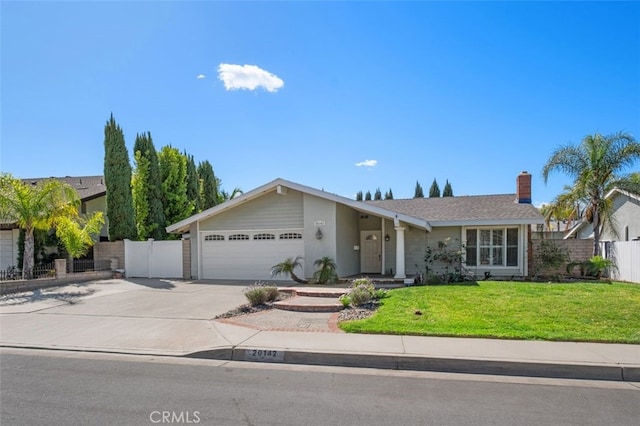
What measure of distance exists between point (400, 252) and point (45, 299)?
1190 cm

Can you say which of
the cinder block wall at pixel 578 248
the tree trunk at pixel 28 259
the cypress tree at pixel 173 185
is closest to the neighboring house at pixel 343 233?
the cinder block wall at pixel 578 248

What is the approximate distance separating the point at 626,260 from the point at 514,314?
941cm

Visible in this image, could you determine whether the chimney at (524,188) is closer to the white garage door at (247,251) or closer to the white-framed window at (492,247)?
the white-framed window at (492,247)

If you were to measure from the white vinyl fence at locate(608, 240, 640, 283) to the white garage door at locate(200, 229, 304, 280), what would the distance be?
39.8 ft

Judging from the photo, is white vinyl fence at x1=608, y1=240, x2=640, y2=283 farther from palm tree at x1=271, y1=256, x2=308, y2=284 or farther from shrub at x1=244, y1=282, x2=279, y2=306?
shrub at x1=244, y1=282, x2=279, y2=306

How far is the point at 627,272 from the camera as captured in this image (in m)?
14.3

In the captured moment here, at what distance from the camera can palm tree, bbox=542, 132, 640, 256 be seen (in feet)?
51.6

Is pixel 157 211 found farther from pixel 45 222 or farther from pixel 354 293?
pixel 354 293

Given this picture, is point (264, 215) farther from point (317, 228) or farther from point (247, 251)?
point (317, 228)

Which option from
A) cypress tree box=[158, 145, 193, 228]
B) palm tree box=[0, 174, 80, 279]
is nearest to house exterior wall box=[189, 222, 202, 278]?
palm tree box=[0, 174, 80, 279]

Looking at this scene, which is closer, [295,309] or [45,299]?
[295,309]

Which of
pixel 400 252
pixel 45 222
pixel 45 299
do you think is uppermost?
pixel 45 222

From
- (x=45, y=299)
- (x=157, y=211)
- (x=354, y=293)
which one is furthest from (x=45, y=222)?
(x=354, y=293)

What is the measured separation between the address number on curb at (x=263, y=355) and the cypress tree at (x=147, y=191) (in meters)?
18.1
